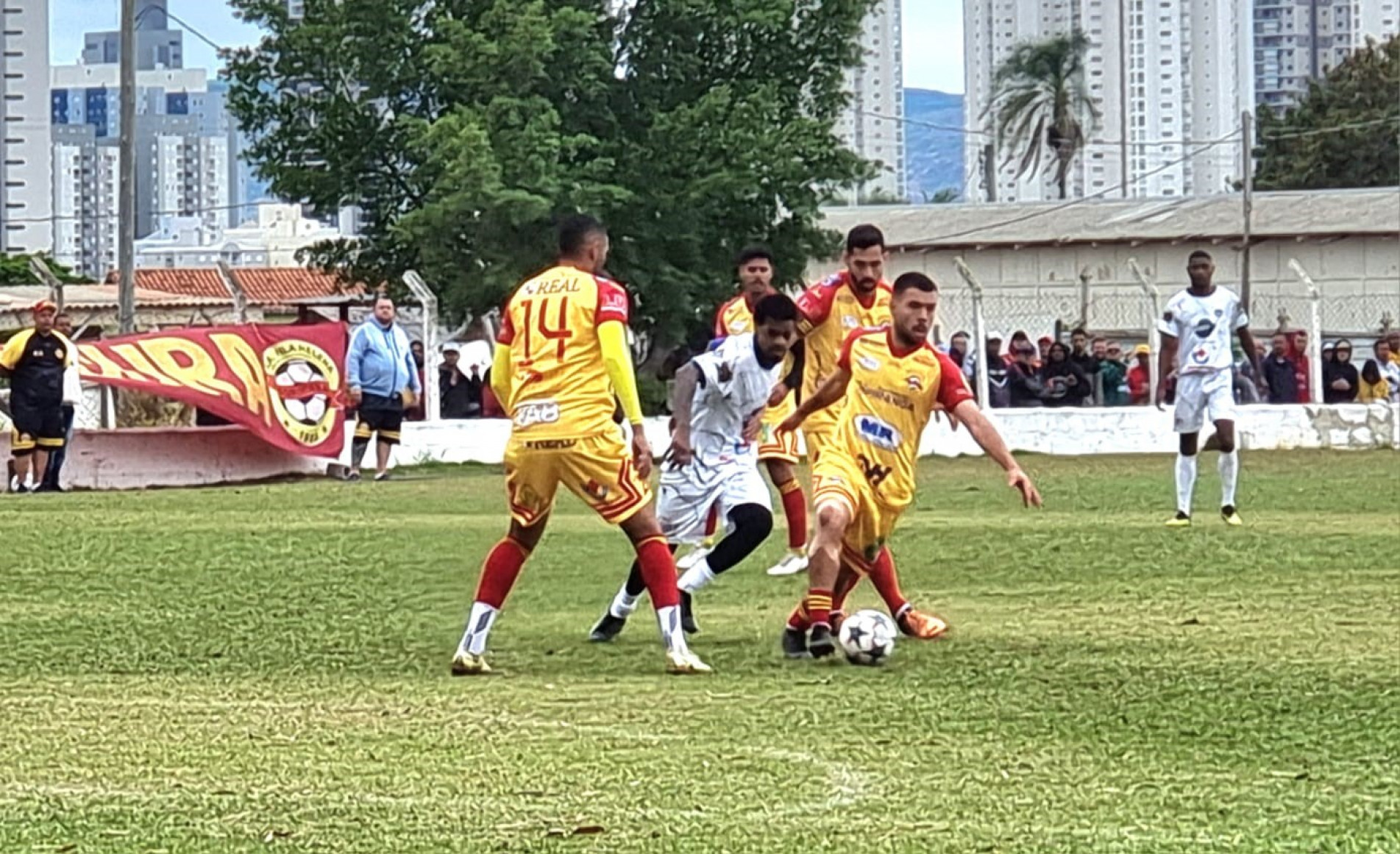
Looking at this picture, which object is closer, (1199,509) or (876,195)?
(1199,509)

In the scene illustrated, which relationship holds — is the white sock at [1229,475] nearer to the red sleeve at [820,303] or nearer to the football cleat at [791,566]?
the football cleat at [791,566]

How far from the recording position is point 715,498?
504 inches

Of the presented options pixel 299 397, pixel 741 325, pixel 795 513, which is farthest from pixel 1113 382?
pixel 795 513

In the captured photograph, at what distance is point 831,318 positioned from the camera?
13820 mm

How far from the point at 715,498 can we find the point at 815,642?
196 cm

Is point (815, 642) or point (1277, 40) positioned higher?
point (1277, 40)

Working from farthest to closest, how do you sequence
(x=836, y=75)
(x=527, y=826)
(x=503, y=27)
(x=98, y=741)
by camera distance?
(x=836, y=75)
(x=503, y=27)
(x=98, y=741)
(x=527, y=826)

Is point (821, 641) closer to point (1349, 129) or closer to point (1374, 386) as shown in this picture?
point (1374, 386)

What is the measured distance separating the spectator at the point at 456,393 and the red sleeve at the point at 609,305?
20772 millimetres

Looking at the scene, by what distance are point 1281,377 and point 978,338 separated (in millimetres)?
4380

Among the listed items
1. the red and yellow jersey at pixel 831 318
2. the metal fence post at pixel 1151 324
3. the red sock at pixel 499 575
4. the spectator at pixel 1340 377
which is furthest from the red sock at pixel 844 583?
the spectator at pixel 1340 377

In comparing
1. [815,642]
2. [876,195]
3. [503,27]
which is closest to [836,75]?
[503,27]

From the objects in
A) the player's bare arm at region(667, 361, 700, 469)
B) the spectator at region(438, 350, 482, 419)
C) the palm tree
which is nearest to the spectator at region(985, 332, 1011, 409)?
the spectator at region(438, 350, 482, 419)

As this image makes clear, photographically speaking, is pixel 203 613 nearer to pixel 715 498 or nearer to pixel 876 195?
pixel 715 498
